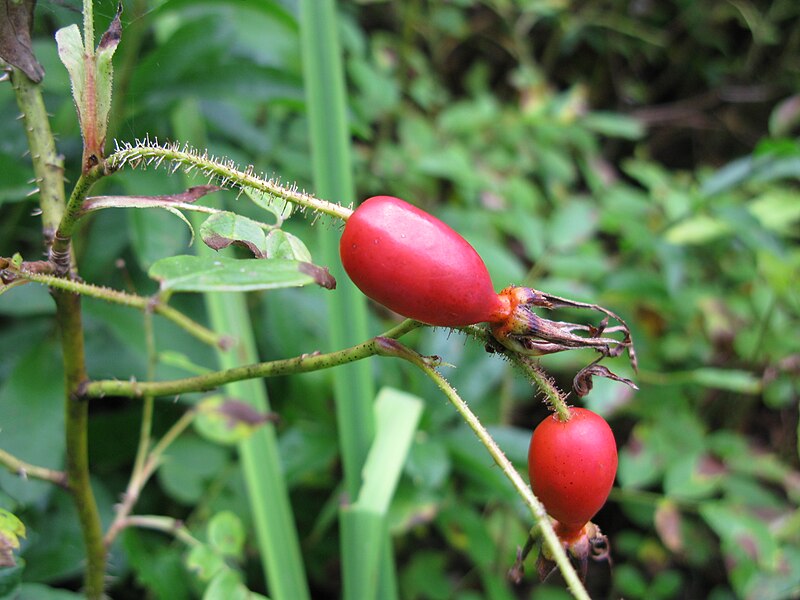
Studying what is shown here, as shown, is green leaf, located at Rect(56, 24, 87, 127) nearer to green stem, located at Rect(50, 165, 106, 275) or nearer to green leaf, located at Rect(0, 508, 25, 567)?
green stem, located at Rect(50, 165, 106, 275)

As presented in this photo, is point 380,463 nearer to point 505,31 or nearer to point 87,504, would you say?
point 87,504

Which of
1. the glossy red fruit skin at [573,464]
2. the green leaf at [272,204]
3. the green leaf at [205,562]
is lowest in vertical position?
the green leaf at [205,562]

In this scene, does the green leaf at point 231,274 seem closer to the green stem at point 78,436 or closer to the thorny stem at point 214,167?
the thorny stem at point 214,167

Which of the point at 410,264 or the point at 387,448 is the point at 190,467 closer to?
the point at 387,448

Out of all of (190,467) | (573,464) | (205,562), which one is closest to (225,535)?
(205,562)

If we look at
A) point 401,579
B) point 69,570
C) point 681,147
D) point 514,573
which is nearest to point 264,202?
point 514,573

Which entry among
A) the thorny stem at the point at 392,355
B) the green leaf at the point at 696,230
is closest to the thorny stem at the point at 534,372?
the thorny stem at the point at 392,355

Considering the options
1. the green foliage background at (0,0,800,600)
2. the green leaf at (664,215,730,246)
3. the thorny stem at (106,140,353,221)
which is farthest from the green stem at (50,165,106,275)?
the green leaf at (664,215,730,246)
